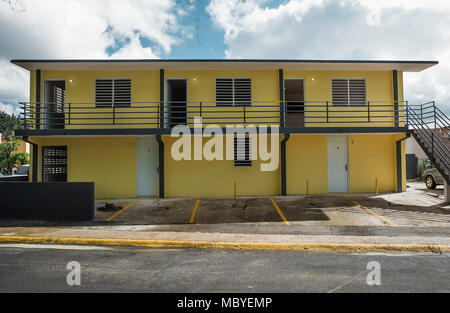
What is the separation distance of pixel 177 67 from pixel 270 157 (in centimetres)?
653

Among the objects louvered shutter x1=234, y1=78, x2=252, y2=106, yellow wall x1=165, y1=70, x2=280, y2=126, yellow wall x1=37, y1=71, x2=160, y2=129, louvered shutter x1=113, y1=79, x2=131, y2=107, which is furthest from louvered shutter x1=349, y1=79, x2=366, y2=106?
louvered shutter x1=113, y1=79, x2=131, y2=107

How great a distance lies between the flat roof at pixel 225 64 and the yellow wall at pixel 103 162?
141 inches

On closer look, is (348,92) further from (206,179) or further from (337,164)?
(206,179)

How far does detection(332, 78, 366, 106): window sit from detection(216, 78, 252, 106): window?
14.9 feet

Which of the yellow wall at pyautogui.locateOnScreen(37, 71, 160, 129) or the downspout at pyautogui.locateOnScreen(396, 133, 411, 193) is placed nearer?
the yellow wall at pyautogui.locateOnScreen(37, 71, 160, 129)

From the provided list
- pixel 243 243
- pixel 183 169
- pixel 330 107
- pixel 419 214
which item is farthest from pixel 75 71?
pixel 419 214

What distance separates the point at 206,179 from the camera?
13078mm

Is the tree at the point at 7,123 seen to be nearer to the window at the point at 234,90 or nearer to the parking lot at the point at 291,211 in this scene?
the window at the point at 234,90

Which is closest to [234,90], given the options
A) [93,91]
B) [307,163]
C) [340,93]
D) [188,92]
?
[188,92]

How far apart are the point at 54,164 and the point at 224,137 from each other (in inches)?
365

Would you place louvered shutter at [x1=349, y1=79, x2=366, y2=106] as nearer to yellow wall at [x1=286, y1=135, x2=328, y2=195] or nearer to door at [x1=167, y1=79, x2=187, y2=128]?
yellow wall at [x1=286, y1=135, x2=328, y2=195]

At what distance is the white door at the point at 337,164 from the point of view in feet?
43.9

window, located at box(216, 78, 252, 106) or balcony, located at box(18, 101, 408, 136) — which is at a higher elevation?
window, located at box(216, 78, 252, 106)

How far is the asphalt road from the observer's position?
14.0ft
